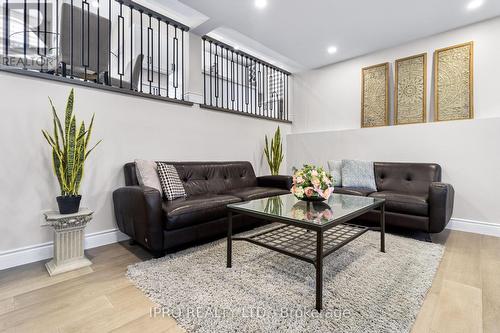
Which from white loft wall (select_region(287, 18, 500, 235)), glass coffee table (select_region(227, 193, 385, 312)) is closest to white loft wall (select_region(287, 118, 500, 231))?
white loft wall (select_region(287, 18, 500, 235))

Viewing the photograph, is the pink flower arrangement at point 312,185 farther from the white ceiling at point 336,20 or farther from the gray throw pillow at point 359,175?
the white ceiling at point 336,20

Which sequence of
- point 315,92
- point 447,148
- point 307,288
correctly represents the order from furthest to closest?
point 315,92 → point 447,148 → point 307,288

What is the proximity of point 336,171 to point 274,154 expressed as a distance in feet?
3.96

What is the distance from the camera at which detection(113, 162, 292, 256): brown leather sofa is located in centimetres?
194

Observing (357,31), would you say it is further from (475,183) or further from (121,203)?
(121,203)

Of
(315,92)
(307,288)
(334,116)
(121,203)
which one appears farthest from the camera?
(315,92)

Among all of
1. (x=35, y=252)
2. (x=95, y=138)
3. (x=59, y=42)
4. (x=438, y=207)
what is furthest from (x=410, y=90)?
(x=35, y=252)

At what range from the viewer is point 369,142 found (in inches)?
145

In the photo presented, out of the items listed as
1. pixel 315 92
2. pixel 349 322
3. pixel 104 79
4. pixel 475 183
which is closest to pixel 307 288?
pixel 349 322

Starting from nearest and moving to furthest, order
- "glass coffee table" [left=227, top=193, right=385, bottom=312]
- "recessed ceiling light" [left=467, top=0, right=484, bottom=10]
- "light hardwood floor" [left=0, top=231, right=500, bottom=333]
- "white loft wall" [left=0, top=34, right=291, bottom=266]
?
1. "light hardwood floor" [left=0, top=231, right=500, bottom=333]
2. "glass coffee table" [left=227, top=193, right=385, bottom=312]
3. "white loft wall" [left=0, top=34, right=291, bottom=266]
4. "recessed ceiling light" [left=467, top=0, right=484, bottom=10]

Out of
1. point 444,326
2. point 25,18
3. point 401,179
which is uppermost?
point 25,18

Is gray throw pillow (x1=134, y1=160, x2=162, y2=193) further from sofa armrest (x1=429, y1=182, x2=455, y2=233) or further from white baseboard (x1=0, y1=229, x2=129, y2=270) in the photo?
sofa armrest (x1=429, y1=182, x2=455, y2=233)

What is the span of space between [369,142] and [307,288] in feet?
9.28

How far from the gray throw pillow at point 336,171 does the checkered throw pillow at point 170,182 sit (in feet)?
6.93
